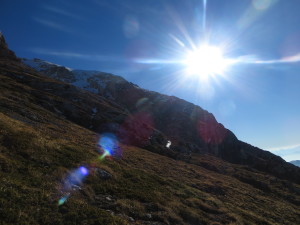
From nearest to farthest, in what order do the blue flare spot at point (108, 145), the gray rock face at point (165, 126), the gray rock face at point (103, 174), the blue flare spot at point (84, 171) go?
the blue flare spot at point (84, 171), the gray rock face at point (103, 174), the blue flare spot at point (108, 145), the gray rock face at point (165, 126)

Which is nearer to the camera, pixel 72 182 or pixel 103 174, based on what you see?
pixel 72 182

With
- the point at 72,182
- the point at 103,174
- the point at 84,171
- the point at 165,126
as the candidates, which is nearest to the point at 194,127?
the point at 165,126

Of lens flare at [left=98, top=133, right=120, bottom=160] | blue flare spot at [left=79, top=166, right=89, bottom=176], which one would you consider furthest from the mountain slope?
blue flare spot at [left=79, top=166, right=89, bottom=176]

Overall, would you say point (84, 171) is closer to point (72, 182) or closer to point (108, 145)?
point (72, 182)

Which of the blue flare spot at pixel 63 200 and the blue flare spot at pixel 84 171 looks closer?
the blue flare spot at pixel 63 200

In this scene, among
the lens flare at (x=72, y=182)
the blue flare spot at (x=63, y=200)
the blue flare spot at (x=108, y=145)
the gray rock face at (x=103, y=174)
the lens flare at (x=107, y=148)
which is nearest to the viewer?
the blue flare spot at (x=63, y=200)

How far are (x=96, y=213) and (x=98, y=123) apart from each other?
207 feet

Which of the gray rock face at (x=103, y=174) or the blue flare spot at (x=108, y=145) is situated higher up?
the blue flare spot at (x=108, y=145)

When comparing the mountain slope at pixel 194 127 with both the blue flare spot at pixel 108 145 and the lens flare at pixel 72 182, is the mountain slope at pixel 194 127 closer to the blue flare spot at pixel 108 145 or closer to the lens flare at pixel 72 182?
the blue flare spot at pixel 108 145

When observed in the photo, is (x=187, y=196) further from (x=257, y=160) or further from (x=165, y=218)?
(x=257, y=160)

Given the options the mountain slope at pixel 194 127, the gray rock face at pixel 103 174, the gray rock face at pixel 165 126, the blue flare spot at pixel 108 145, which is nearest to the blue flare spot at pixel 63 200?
the gray rock face at pixel 103 174

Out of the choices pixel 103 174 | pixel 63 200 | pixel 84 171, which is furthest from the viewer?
pixel 103 174

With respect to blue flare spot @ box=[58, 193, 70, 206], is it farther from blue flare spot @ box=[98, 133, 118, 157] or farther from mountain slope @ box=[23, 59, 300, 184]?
mountain slope @ box=[23, 59, 300, 184]

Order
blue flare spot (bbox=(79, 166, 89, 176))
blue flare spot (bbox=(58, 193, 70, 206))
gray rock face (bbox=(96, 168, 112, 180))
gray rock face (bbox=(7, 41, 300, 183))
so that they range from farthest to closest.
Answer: gray rock face (bbox=(7, 41, 300, 183)), gray rock face (bbox=(96, 168, 112, 180)), blue flare spot (bbox=(79, 166, 89, 176)), blue flare spot (bbox=(58, 193, 70, 206))
